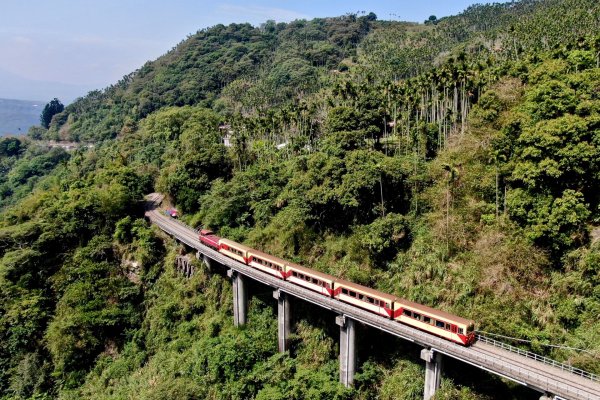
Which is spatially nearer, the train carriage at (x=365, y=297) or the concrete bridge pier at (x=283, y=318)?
the train carriage at (x=365, y=297)

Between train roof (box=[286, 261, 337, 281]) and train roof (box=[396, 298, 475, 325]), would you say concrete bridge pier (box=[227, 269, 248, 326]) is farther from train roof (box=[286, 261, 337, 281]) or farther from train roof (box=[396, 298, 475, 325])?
train roof (box=[396, 298, 475, 325])

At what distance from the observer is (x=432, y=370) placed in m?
29.8

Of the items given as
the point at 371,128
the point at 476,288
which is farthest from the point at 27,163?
the point at 476,288

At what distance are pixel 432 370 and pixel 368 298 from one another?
21.7 ft

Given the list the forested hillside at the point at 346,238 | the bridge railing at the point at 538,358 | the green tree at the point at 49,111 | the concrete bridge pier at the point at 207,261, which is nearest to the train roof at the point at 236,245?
the forested hillside at the point at 346,238

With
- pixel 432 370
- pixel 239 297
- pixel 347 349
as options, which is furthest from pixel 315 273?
pixel 432 370

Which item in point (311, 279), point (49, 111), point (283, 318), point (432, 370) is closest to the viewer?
point (432, 370)

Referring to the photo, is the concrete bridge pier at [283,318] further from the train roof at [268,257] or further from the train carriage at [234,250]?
the train carriage at [234,250]

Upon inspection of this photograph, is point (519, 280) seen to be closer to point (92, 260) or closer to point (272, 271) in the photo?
point (272, 271)

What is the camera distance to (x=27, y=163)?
4938 inches

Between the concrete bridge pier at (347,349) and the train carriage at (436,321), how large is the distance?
14.8 ft

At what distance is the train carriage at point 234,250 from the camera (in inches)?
1715

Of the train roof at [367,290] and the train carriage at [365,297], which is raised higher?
the train roof at [367,290]

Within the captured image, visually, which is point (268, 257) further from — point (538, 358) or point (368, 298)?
point (538, 358)
